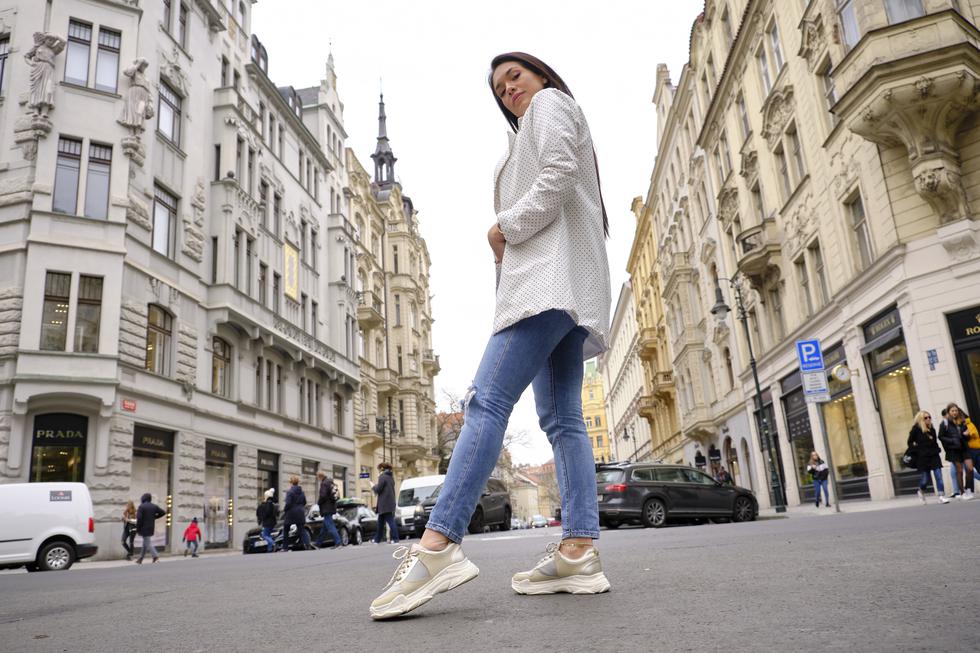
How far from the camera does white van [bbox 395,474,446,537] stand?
25906 millimetres

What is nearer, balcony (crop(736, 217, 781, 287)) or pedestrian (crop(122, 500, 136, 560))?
pedestrian (crop(122, 500, 136, 560))

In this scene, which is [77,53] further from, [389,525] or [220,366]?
[389,525]

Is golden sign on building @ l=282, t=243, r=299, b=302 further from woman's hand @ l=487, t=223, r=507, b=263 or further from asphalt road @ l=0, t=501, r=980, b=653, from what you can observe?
woman's hand @ l=487, t=223, r=507, b=263

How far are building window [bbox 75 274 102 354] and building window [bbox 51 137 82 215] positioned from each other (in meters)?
2.17

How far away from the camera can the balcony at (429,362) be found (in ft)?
202

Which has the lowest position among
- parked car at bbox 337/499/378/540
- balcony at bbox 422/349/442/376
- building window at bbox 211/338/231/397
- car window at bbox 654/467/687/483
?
parked car at bbox 337/499/378/540

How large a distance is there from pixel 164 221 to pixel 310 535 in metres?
11.4

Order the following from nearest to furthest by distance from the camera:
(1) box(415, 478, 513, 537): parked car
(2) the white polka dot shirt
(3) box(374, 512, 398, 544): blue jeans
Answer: (2) the white polka dot shirt < (3) box(374, 512, 398, 544): blue jeans < (1) box(415, 478, 513, 537): parked car

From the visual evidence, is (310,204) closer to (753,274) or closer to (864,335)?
(753,274)

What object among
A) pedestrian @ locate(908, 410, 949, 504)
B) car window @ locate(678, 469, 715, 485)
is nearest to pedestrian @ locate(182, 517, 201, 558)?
car window @ locate(678, 469, 715, 485)

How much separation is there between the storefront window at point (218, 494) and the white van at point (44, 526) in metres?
9.43

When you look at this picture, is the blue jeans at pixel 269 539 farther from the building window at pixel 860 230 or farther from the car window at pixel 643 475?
the building window at pixel 860 230

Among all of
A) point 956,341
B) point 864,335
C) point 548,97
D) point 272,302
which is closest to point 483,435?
point 548,97

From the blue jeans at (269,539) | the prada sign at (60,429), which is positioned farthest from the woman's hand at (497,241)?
the prada sign at (60,429)
